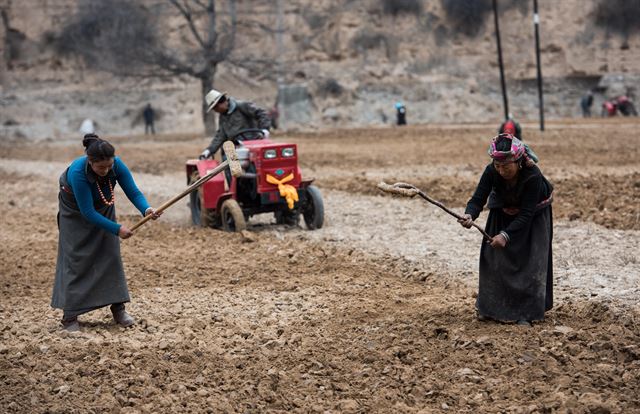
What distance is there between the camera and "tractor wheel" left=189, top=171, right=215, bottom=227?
452 inches

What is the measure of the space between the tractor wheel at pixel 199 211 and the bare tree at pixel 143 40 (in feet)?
69.0

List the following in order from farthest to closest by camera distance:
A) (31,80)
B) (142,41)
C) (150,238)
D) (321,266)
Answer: (31,80), (142,41), (150,238), (321,266)

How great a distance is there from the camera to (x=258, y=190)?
10.9 m

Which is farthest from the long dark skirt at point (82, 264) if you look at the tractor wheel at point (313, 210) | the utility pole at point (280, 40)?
the utility pole at point (280, 40)

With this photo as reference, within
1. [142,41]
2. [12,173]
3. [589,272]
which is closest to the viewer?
[589,272]

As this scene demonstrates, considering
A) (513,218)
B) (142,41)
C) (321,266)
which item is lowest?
(321,266)

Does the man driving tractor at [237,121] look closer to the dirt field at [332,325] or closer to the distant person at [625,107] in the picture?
the dirt field at [332,325]

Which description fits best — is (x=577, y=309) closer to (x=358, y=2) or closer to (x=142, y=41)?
(x=142, y=41)

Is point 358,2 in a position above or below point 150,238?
above

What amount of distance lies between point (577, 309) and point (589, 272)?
1313mm

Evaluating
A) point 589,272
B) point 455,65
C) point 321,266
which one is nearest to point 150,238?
point 321,266

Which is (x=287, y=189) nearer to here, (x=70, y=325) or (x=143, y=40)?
(x=70, y=325)

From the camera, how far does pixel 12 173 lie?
20.1 metres

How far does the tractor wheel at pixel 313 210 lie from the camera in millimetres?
11297
